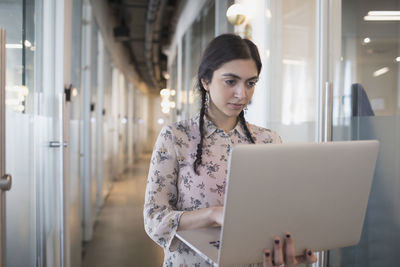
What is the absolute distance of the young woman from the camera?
149 centimetres

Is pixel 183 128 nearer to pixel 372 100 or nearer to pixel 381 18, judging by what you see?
pixel 372 100

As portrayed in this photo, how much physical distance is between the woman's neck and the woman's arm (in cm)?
45

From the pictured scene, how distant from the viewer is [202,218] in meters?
1.33

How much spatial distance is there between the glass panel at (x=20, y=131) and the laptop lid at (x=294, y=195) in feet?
5.48

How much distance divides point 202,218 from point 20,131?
5.16ft

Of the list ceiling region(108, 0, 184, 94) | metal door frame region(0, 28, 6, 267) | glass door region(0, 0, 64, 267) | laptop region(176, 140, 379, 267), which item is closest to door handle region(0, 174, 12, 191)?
metal door frame region(0, 28, 6, 267)

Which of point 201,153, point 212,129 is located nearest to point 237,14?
point 212,129

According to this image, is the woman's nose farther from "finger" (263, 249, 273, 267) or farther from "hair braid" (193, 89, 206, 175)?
"finger" (263, 249, 273, 267)

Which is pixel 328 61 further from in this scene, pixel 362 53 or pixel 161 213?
pixel 161 213

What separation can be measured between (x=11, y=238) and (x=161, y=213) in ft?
4.37

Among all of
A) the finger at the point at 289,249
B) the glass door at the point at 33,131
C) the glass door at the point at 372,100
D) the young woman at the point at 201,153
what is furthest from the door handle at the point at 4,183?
the glass door at the point at 372,100

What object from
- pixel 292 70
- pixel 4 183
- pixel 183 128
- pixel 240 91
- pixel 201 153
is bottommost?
pixel 4 183

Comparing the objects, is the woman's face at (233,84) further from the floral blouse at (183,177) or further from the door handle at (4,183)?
the door handle at (4,183)

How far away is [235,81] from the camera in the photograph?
1.51 metres
